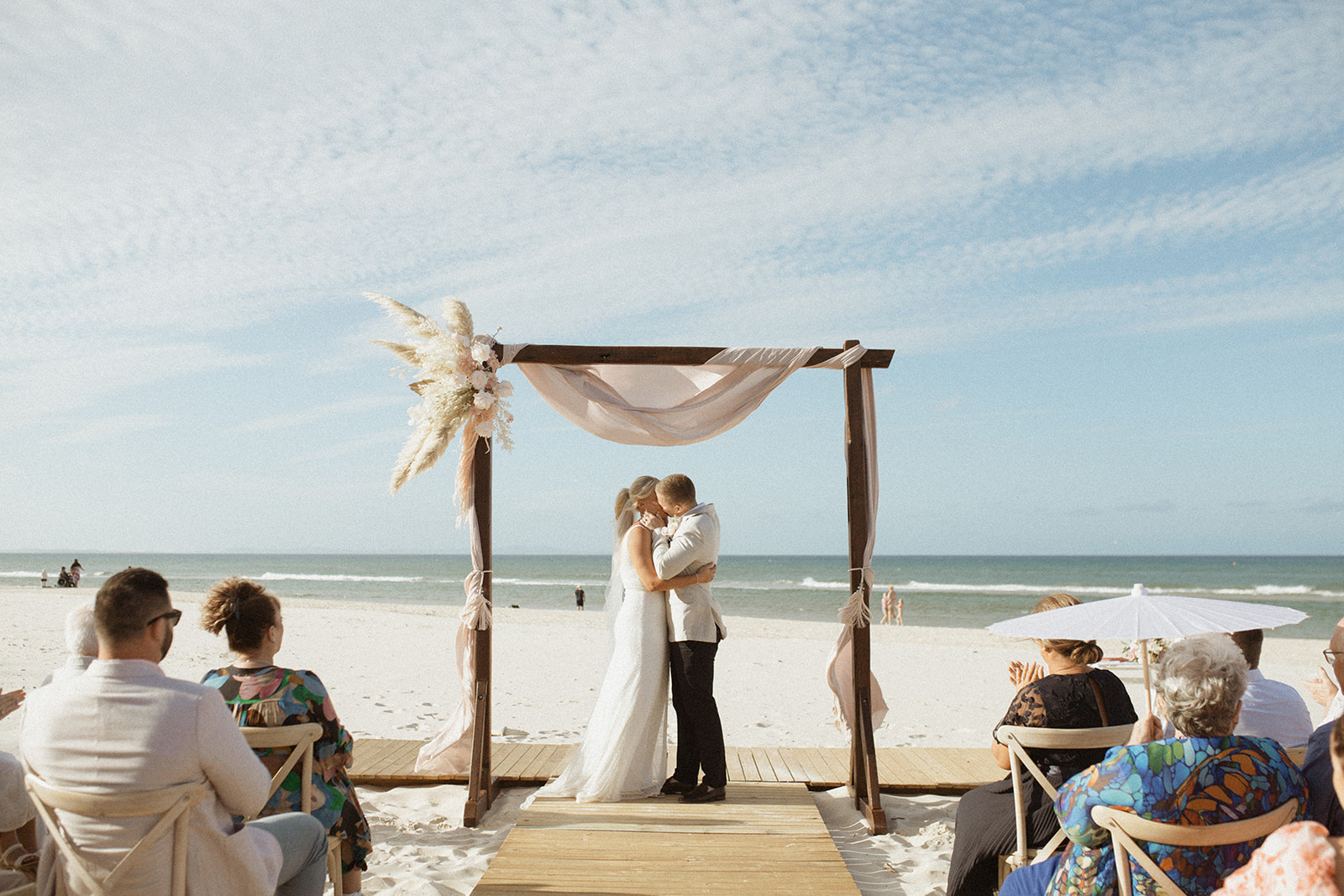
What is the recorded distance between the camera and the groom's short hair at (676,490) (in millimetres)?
4801

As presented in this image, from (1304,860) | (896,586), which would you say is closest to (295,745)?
(1304,860)

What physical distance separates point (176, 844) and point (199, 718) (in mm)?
335

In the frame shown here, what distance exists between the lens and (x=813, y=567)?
59.6 meters

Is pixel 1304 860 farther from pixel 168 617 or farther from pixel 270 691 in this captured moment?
pixel 270 691

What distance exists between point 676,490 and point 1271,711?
2.74 metres

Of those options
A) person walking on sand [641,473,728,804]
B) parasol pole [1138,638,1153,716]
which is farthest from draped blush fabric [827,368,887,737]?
parasol pole [1138,638,1153,716]

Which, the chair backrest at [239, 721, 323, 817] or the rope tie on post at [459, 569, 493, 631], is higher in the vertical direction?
the rope tie on post at [459, 569, 493, 631]

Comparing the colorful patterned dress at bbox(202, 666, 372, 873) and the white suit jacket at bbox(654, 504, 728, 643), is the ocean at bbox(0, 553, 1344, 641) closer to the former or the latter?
the white suit jacket at bbox(654, 504, 728, 643)

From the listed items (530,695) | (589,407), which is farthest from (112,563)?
(589,407)

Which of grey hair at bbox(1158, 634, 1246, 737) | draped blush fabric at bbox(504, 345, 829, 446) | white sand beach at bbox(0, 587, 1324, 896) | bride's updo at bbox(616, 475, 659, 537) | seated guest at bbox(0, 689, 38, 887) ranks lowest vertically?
white sand beach at bbox(0, 587, 1324, 896)

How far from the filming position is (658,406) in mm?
5336

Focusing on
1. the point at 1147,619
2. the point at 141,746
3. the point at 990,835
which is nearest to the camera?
the point at 141,746

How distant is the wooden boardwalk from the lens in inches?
210

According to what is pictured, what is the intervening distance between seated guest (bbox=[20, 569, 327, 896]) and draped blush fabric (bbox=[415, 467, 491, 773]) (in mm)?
2711
